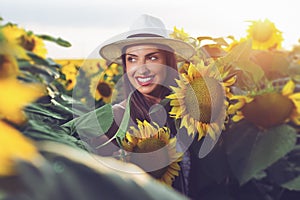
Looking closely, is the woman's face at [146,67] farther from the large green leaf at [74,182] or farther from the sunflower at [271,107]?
the large green leaf at [74,182]

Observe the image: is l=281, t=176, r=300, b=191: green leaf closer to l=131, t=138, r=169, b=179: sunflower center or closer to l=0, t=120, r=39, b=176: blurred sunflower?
l=131, t=138, r=169, b=179: sunflower center

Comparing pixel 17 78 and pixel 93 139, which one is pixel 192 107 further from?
pixel 17 78

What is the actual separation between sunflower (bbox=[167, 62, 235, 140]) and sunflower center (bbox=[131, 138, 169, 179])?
0.06 metres

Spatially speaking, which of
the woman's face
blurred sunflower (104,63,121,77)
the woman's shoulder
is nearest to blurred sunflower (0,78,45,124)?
the woman's shoulder

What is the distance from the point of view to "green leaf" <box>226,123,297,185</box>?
73 cm

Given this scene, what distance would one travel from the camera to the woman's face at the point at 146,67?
5.06 feet

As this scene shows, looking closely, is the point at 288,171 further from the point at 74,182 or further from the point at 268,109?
the point at 74,182

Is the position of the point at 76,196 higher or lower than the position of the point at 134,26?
higher

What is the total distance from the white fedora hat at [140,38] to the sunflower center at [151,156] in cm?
40

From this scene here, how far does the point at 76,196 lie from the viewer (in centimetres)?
38

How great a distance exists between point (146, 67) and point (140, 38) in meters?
0.10

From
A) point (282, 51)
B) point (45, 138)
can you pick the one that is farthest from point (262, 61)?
point (45, 138)

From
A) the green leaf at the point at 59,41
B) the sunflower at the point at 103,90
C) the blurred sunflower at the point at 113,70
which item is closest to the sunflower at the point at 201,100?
the green leaf at the point at 59,41

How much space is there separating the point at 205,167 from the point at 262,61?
19cm
